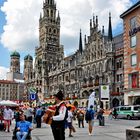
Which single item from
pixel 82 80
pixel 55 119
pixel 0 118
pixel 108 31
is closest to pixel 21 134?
pixel 55 119

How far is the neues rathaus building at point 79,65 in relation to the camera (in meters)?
76.2

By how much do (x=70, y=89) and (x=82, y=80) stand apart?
7.96 metres

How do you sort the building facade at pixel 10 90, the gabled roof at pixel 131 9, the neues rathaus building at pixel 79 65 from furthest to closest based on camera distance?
the building facade at pixel 10 90 < the neues rathaus building at pixel 79 65 < the gabled roof at pixel 131 9

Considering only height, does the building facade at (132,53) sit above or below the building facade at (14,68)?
below

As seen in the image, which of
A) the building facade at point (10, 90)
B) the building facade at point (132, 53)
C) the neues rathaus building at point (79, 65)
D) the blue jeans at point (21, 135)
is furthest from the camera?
the building facade at point (10, 90)

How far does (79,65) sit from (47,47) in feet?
102

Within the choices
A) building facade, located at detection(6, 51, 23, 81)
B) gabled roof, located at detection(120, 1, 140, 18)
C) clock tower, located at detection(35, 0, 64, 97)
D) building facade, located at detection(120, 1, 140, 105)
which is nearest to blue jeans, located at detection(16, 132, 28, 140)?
building facade, located at detection(120, 1, 140, 105)

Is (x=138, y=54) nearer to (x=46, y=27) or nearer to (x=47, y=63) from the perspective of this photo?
(x=47, y=63)

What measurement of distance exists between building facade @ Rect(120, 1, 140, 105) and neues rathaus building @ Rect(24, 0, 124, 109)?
470 cm

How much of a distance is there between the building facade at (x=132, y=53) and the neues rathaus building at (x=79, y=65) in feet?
15.4

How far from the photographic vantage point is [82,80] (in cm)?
8981

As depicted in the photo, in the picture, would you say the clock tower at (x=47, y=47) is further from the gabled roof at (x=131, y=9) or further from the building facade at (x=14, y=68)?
the building facade at (x=14, y=68)

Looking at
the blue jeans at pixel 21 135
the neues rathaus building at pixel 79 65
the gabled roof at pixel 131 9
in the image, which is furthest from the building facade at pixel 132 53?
the blue jeans at pixel 21 135

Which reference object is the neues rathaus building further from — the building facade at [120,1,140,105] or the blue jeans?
the blue jeans
